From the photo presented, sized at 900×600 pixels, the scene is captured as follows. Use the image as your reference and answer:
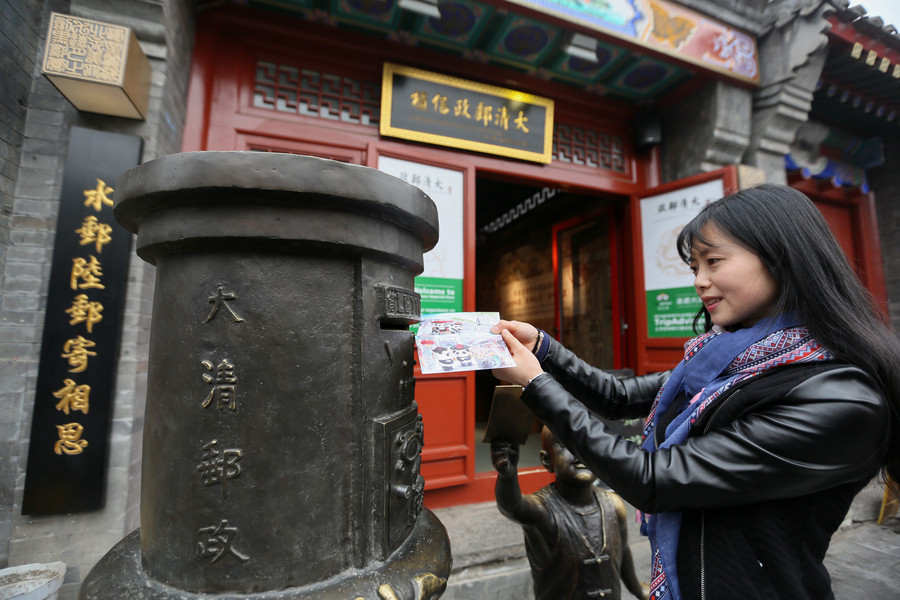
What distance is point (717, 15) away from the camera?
4066mm

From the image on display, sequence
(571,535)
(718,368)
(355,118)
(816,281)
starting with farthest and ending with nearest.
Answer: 1. (355,118)
2. (571,535)
3. (718,368)
4. (816,281)

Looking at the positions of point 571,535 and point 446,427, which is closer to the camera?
point 571,535

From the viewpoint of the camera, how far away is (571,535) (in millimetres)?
2121

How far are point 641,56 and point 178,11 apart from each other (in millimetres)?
3877

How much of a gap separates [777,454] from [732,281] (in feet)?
1.52

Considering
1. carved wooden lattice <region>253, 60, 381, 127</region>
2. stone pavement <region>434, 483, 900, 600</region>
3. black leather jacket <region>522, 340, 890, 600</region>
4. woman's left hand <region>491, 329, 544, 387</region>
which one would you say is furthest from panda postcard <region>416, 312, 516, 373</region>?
carved wooden lattice <region>253, 60, 381, 127</region>

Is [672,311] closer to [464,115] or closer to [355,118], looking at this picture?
[464,115]

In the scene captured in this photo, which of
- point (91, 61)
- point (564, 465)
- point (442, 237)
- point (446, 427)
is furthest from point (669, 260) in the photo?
point (91, 61)

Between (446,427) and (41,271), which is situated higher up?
(41,271)

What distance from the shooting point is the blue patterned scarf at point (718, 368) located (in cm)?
108

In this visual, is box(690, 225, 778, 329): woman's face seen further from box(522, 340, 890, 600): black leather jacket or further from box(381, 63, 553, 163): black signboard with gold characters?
box(381, 63, 553, 163): black signboard with gold characters

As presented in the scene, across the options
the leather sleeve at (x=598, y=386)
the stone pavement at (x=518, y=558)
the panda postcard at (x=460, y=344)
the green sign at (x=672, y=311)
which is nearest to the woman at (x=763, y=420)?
the panda postcard at (x=460, y=344)

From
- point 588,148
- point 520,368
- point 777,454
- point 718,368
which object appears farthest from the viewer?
point 588,148

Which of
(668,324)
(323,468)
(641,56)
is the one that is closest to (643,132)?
(641,56)
